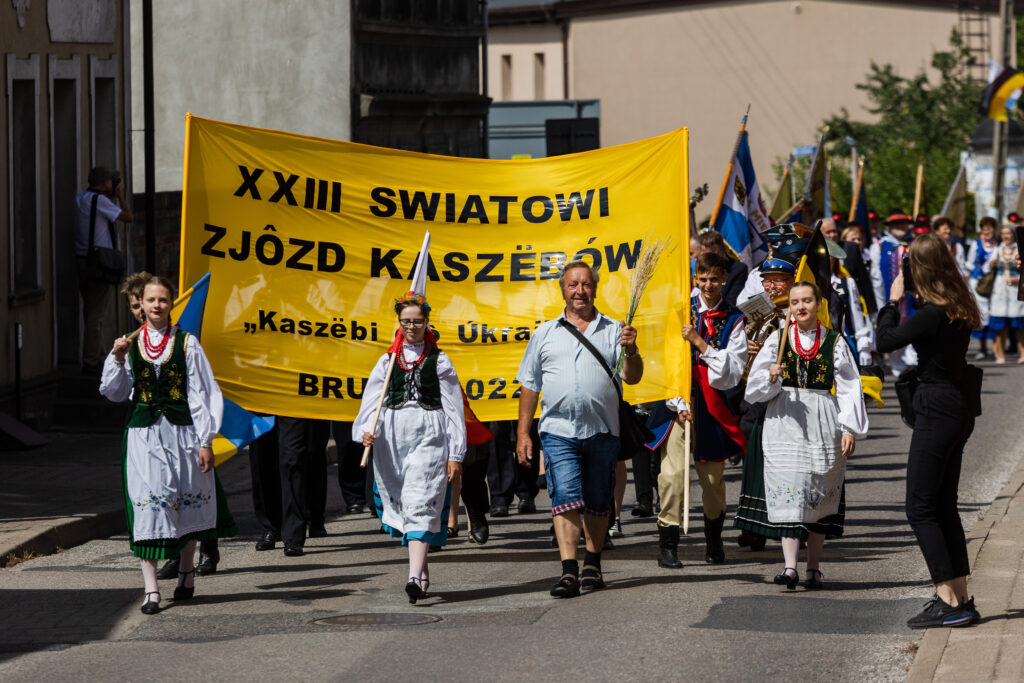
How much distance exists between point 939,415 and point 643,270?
2317 millimetres

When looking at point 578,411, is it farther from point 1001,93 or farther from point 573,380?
point 1001,93

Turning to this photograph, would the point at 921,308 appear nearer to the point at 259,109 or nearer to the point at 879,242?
the point at 879,242

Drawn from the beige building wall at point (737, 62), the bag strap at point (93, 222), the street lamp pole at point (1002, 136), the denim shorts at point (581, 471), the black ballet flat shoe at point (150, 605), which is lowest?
the black ballet flat shoe at point (150, 605)

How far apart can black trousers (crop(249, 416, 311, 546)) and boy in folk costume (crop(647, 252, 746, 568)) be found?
7.53 ft

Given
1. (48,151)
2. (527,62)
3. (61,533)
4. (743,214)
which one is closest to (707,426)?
(743,214)

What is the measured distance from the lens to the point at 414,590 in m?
9.68

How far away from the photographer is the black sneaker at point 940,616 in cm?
857

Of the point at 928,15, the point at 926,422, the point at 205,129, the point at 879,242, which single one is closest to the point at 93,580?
the point at 205,129

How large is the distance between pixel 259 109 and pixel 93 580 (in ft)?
57.7

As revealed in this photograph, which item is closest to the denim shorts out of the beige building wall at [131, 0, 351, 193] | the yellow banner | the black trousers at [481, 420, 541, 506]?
the yellow banner

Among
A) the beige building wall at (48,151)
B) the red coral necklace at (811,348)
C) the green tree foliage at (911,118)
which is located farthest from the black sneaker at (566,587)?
the green tree foliage at (911,118)

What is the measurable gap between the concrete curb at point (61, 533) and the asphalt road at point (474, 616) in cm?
11

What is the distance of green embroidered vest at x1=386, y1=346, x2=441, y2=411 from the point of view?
32.8ft

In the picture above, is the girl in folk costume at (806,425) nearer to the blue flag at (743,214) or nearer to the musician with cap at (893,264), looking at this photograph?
the blue flag at (743,214)
